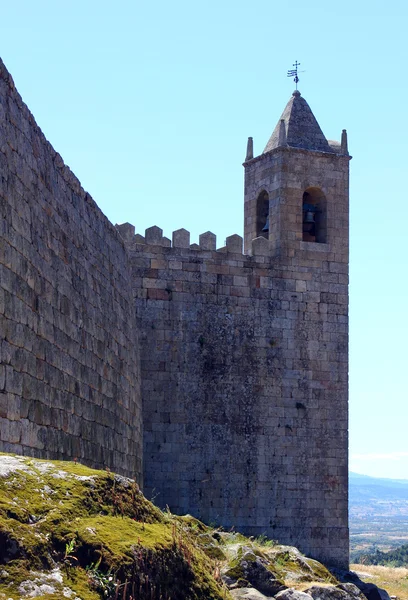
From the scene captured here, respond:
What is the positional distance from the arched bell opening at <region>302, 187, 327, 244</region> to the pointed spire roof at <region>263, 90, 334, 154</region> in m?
0.87

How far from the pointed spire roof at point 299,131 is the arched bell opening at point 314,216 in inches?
34.2

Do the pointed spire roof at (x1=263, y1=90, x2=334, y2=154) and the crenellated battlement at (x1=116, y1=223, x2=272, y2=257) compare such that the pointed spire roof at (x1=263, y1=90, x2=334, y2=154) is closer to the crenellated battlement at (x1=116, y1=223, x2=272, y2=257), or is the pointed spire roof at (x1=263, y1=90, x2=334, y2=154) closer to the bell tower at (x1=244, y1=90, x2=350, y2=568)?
the bell tower at (x1=244, y1=90, x2=350, y2=568)

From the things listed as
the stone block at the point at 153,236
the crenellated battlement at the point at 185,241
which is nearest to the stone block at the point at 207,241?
the crenellated battlement at the point at 185,241

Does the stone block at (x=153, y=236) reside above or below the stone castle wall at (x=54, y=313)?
above

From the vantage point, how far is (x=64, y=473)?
19.6 ft

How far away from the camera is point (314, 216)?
21.3 meters

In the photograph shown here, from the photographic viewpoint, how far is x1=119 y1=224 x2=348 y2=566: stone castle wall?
62.6ft

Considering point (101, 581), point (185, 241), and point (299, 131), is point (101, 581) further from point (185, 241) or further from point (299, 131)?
point (299, 131)

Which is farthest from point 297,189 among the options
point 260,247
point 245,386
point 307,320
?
point 245,386

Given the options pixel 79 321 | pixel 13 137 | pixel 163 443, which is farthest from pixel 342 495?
pixel 13 137

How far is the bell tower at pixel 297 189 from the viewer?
20.7m

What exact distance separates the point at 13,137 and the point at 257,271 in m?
10.5

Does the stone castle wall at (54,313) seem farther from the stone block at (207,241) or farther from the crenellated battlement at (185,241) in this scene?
the stone block at (207,241)

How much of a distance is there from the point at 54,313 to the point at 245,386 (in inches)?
347
